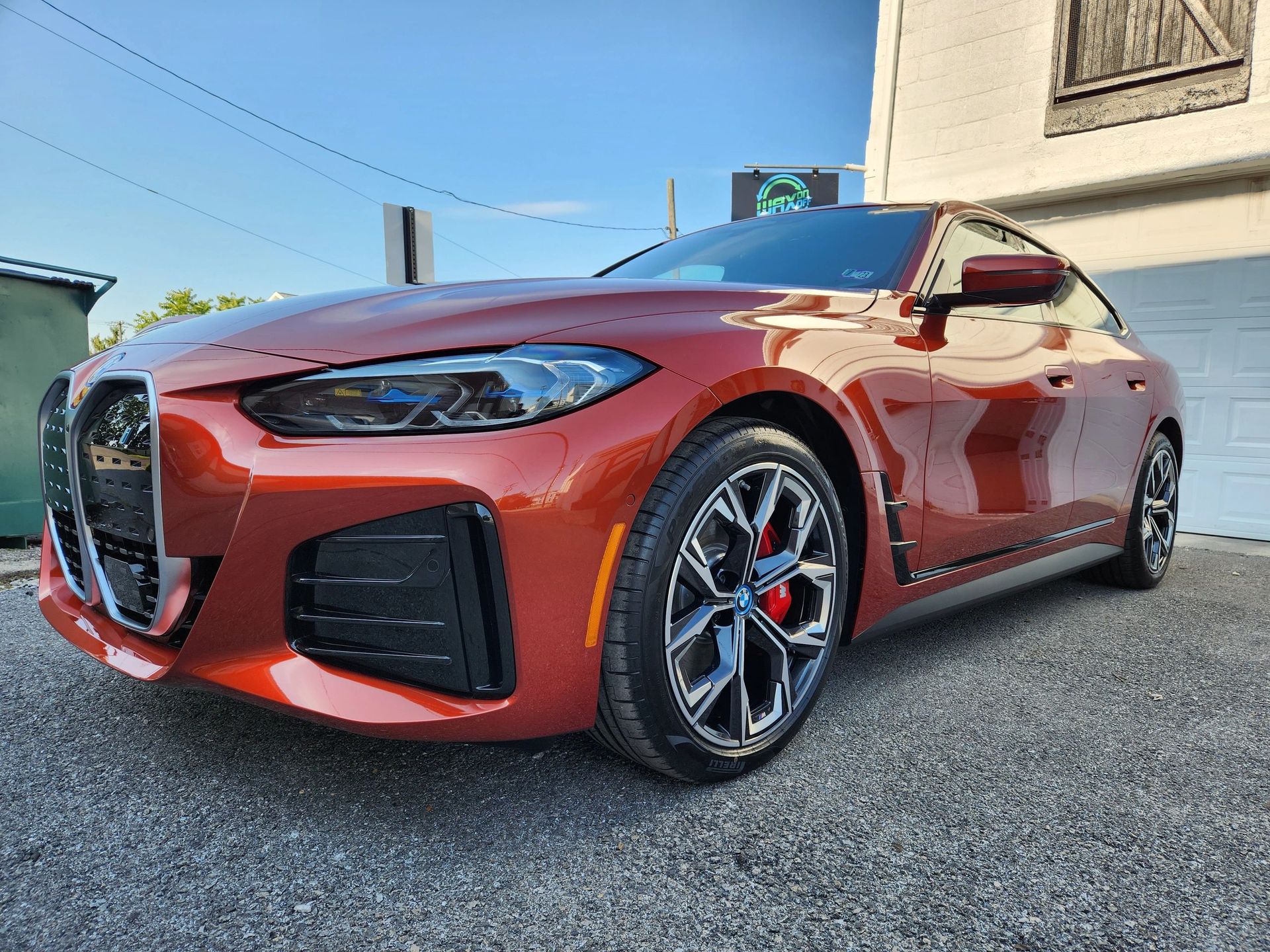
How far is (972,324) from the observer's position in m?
2.38

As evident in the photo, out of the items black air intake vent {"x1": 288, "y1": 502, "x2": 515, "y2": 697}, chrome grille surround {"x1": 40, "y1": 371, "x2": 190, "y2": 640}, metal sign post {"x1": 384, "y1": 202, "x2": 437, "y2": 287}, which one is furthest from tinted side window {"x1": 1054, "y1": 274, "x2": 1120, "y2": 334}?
metal sign post {"x1": 384, "y1": 202, "x2": 437, "y2": 287}

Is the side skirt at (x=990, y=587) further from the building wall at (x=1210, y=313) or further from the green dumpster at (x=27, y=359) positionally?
the green dumpster at (x=27, y=359)

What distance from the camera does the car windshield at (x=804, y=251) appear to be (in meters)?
2.30

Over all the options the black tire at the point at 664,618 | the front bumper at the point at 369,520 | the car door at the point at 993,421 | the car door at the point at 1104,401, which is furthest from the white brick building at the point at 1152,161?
the front bumper at the point at 369,520

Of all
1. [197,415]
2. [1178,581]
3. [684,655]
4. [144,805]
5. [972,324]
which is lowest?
[1178,581]

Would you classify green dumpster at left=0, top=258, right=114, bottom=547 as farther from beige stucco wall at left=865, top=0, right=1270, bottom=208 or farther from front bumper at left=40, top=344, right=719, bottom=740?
beige stucco wall at left=865, top=0, right=1270, bottom=208

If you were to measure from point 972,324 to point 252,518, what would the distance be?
1976 millimetres

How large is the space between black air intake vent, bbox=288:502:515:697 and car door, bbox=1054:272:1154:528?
226cm

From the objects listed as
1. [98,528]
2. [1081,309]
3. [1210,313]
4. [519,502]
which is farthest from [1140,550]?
[98,528]

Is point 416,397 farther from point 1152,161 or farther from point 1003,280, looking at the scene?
point 1152,161

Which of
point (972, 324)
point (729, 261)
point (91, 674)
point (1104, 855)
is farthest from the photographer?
point (729, 261)

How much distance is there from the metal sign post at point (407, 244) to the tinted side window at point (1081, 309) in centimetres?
377

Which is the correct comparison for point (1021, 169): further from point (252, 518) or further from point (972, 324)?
point (252, 518)

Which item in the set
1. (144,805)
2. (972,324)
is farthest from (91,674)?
(972,324)
